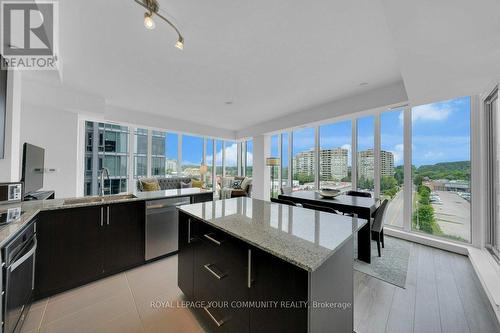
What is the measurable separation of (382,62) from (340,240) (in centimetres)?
271

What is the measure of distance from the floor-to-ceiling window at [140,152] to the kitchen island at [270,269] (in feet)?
18.3

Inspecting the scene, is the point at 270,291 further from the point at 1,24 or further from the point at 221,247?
the point at 1,24

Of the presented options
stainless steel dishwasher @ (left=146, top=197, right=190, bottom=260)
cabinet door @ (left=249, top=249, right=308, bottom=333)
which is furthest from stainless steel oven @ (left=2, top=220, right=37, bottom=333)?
cabinet door @ (left=249, top=249, right=308, bottom=333)

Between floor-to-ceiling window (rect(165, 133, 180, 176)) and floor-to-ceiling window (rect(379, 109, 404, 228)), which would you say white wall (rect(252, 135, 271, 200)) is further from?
floor-to-ceiling window (rect(379, 109, 404, 228))

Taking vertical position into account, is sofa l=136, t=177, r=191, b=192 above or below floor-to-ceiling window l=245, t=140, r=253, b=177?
below

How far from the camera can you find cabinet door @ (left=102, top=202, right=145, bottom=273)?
2.14m

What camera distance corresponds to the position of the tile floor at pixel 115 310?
1525 millimetres

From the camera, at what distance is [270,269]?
968mm

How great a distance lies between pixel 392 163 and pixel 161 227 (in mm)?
4480

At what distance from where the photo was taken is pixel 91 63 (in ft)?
8.68

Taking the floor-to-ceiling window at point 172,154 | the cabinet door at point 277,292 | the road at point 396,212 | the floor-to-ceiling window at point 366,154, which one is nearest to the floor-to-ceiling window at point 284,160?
the floor-to-ceiling window at point 366,154

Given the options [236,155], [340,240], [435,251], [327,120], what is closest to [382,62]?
[327,120]

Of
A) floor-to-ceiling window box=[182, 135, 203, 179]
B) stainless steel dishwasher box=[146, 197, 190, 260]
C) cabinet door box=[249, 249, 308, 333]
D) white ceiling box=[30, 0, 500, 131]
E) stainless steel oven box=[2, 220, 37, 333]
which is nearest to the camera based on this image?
cabinet door box=[249, 249, 308, 333]

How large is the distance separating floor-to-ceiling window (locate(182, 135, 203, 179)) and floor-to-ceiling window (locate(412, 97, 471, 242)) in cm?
666
